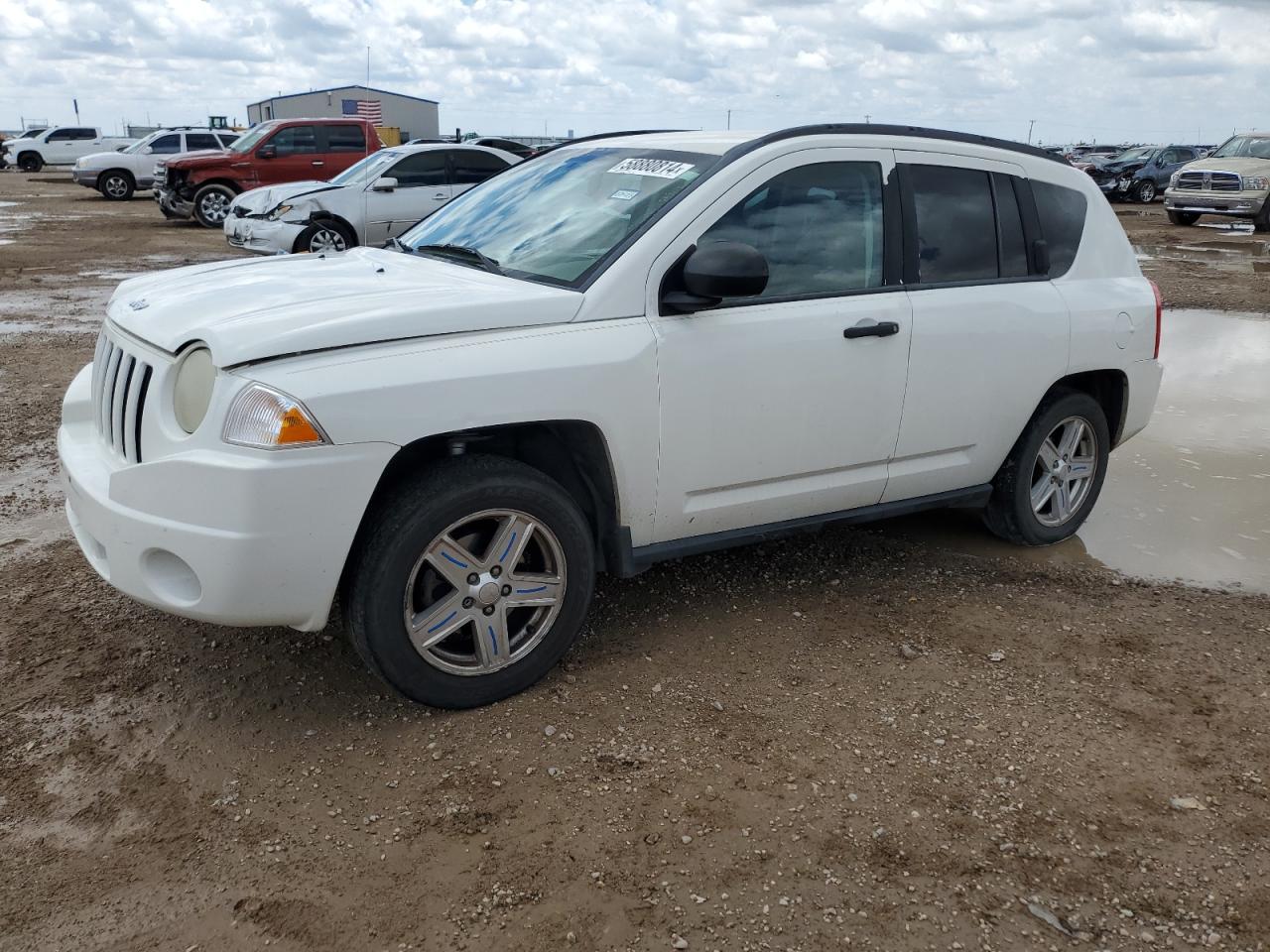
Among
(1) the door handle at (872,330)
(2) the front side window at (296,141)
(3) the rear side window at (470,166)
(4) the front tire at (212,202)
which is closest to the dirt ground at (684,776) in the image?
(1) the door handle at (872,330)

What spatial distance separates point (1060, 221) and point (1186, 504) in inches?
75.0

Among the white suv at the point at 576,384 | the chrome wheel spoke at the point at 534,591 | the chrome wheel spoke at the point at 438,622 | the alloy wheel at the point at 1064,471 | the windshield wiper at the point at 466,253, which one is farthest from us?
the alloy wheel at the point at 1064,471

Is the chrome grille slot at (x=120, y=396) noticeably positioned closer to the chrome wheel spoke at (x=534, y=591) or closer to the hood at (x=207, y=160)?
the chrome wheel spoke at (x=534, y=591)

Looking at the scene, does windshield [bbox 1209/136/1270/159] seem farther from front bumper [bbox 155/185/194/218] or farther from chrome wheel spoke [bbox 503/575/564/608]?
chrome wheel spoke [bbox 503/575/564/608]

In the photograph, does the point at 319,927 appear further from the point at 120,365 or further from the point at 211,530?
the point at 120,365

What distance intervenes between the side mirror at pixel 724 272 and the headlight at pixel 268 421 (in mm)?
1263

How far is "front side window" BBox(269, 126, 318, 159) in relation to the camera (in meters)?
19.2

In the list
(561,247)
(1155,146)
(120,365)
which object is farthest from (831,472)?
(1155,146)

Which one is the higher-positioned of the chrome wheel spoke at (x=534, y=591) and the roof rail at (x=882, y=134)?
the roof rail at (x=882, y=134)

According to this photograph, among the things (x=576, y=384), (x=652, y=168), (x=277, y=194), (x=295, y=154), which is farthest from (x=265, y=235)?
(x=576, y=384)

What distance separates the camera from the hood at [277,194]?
44.7 ft

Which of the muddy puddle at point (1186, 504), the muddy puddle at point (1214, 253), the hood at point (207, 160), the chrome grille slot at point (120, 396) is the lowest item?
the muddy puddle at point (1186, 504)

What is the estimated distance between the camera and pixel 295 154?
763 inches

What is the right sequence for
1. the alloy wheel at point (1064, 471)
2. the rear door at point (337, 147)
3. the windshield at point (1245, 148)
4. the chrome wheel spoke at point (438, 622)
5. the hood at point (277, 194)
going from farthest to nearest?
the windshield at point (1245, 148) → the rear door at point (337, 147) → the hood at point (277, 194) → the alloy wheel at point (1064, 471) → the chrome wheel spoke at point (438, 622)
